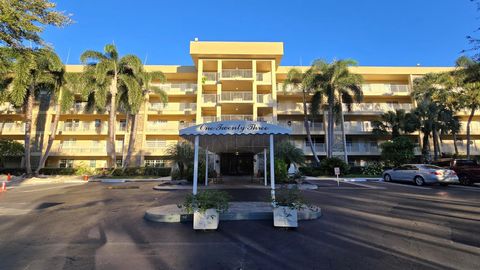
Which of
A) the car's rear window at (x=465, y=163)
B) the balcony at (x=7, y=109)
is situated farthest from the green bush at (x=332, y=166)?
the balcony at (x=7, y=109)

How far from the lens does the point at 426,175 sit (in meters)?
18.1

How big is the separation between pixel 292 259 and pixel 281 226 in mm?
2087

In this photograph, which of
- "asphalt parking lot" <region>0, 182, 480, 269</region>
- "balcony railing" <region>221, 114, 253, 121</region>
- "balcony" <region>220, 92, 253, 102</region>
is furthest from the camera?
"balcony railing" <region>221, 114, 253, 121</region>

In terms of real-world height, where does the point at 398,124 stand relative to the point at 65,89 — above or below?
below

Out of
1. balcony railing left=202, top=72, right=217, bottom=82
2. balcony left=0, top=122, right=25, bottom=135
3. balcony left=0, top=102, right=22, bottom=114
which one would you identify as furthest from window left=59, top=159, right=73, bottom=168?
balcony railing left=202, top=72, right=217, bottom=82

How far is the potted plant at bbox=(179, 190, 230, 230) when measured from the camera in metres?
6.59

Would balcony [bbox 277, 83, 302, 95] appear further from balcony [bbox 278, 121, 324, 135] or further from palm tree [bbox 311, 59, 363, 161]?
balcony [bbox 278, 121, 324, 135]

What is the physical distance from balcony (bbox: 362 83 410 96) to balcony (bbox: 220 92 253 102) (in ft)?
55.2

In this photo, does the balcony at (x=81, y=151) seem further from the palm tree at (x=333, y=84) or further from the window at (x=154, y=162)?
the palm tree at (x=333, y=84)

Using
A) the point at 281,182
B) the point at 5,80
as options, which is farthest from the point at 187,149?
the point at 5,80

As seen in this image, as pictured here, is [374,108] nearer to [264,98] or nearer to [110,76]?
[264,98]

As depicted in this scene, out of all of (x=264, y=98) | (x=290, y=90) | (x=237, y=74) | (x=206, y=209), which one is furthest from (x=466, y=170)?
(x=237, y=74)

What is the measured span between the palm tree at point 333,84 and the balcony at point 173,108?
1610 centimetres

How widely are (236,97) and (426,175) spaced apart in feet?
67.9
